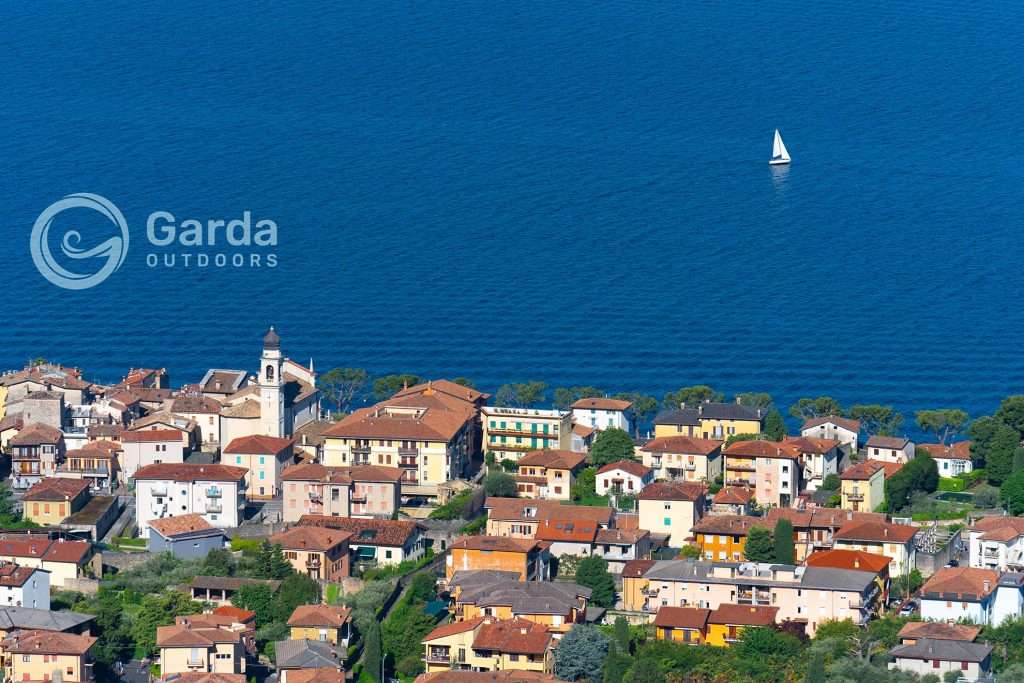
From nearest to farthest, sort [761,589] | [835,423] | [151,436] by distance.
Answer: [761,589] → [151,436] → [835,423]

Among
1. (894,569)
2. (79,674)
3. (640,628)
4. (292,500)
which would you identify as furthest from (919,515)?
(79,674)

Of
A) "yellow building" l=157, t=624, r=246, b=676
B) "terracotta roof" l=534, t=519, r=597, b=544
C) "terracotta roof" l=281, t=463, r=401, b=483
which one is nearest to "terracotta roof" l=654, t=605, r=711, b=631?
"terracotta roof" l=534, t=519, r=597, b=544

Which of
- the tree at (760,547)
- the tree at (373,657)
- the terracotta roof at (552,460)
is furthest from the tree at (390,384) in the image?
the tree at (373,657)

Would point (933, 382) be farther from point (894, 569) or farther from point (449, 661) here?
point (449, 661)

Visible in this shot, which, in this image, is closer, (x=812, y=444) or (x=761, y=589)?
(x=761, y=589)

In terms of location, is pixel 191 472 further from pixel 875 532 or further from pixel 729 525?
pixel 875 532

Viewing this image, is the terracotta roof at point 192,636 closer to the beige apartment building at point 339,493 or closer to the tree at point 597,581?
the tree at point 597,581

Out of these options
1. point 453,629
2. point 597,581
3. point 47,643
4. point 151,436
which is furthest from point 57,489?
point 597,581
